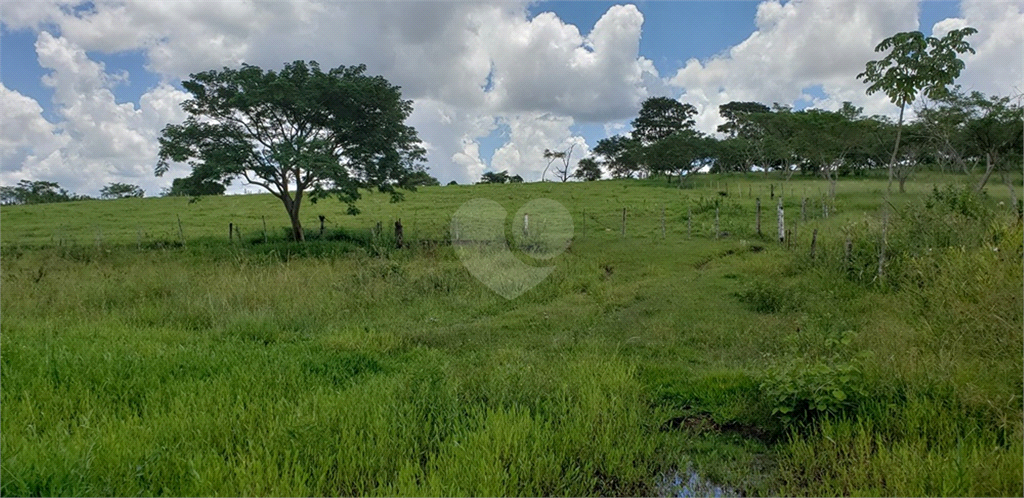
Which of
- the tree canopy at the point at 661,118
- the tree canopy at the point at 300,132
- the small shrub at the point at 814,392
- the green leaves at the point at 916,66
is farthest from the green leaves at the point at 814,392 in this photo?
the tree canopy at the point at 661,118

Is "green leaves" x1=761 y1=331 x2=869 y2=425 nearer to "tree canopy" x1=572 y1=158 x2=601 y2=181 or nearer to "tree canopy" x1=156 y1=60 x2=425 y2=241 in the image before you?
"tree canopy" x1=156 y1=60 x2=425 y2=241

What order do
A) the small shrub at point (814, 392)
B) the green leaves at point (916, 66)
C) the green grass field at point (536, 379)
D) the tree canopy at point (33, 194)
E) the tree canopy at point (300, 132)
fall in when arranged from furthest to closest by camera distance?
1. the tree canopy at point (33, 194)
2. the tree canopy at point (300, 132)
3. the green leaves at point (916, 66)
4. the small shrub at point (814, 392)
5. the green grass field at point (536, 379)

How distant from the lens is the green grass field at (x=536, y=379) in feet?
12.4

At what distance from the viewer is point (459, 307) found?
34.2 feet

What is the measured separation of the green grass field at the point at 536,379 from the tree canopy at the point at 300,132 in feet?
22.8

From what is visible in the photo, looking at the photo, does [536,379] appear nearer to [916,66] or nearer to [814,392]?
[814,392]

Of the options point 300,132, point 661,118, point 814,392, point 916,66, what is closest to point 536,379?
point 814,392

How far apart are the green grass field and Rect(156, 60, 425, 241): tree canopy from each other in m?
6.94

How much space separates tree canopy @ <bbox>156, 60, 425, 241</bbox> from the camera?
18.3 metres

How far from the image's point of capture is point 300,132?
66.8ft

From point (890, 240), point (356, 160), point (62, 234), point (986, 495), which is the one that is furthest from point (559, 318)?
point (62, 234)

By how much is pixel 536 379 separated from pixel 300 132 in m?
18.1

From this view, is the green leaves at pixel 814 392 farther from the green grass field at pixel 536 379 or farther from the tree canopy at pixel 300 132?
the tree canopy at pixel 300 132

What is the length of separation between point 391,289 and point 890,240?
34.1 feet
